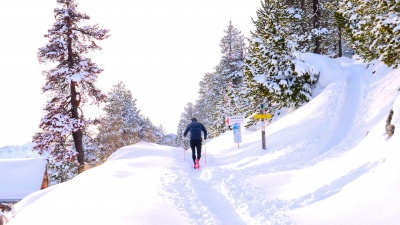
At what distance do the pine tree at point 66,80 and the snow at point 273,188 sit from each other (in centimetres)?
787

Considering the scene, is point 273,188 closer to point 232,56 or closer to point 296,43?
point 296,43

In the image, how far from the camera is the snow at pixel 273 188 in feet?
17.0

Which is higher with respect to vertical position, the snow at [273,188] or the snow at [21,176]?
the snow at [273,188]

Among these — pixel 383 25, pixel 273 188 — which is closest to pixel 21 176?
pixel 273 188

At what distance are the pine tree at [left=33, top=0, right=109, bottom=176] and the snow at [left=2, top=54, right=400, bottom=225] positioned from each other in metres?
7.87

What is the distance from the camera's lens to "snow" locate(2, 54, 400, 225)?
17.0ft

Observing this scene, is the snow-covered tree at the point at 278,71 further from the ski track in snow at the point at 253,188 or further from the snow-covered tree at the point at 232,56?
the snow-covered tree at the point at 232,56

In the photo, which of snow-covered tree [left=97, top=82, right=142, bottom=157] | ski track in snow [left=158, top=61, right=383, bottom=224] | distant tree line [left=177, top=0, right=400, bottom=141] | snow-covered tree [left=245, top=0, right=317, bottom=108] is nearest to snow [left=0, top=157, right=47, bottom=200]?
snow-covered tree [left=97, top=82, right=142, bottom=157]

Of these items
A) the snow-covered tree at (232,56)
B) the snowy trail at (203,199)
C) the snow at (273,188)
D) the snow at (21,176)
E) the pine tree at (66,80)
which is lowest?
the snow at (21,176)

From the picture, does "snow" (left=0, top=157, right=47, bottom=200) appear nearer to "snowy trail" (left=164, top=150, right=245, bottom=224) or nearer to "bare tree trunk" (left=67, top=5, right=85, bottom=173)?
"bare tree trunk" (left=67, top=5, right=85, bottom=173)

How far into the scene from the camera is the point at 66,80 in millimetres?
17922

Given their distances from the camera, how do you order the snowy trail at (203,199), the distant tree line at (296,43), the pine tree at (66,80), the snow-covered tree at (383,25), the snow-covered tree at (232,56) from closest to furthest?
the snowy trail at (203,199), the snow-covered tree at (383,25), the distant tree line at (296,43), the pine tree at (66,80), the snow-covered tree at (232,56)

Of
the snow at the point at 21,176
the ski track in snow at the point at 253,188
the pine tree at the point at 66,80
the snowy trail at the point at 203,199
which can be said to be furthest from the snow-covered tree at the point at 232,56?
the snowy trail at the point at 203,199

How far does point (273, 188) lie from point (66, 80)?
14445mm
